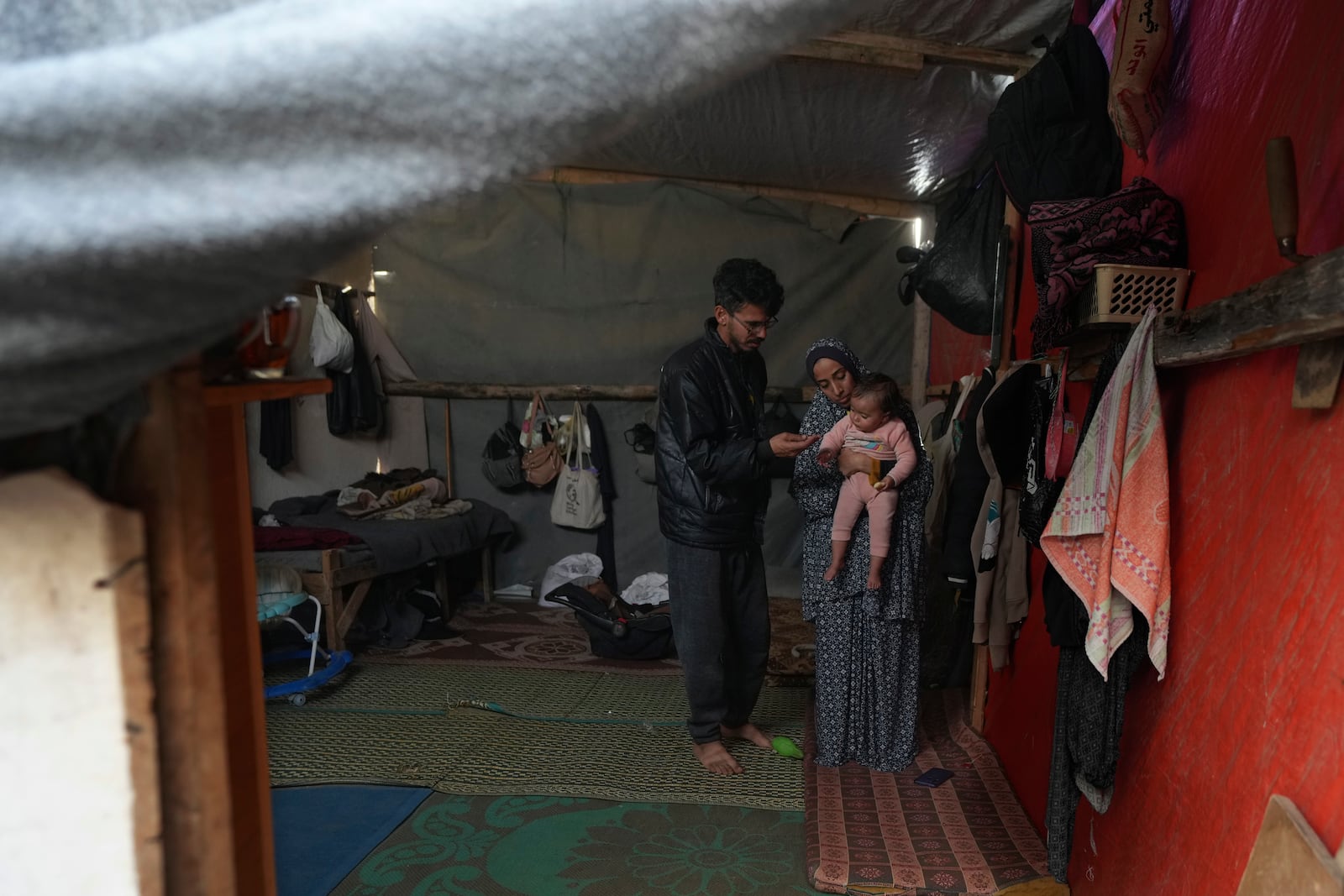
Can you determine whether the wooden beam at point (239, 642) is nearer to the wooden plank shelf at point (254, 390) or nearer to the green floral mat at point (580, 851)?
the wooden plank shelf at point (254, 390)

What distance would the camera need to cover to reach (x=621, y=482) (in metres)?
5.51

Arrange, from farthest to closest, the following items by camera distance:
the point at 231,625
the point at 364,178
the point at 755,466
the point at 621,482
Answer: the point at 621,482 < the point at 755,466 < the point at 231,625 < the point at 364,178

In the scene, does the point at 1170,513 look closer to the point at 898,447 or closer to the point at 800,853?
the point at 898,447

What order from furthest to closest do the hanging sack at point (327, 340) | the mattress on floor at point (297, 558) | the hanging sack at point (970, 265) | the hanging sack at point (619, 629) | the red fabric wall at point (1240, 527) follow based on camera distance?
the hanging sack at point (327, 340) < the hanging sack at point (619, 629) < the mattress on floor at point (297, 558) < the hanging sack at point (970, 265) < the red fabric wall at point (1240, 527)

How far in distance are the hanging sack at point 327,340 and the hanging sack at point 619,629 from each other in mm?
2026

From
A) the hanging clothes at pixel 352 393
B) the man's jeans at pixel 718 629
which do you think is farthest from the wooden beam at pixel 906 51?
the hanging clothes at pixel 352 393

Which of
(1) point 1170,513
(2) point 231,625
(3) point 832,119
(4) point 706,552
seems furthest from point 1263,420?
(3) point 832,119

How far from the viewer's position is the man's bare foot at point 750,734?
3.12 metres

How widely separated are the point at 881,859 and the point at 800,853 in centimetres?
24

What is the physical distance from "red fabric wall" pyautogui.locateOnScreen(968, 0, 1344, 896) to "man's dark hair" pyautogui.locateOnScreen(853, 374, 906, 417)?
1074mm

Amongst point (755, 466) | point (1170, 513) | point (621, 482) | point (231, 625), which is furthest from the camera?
point (621, 482)

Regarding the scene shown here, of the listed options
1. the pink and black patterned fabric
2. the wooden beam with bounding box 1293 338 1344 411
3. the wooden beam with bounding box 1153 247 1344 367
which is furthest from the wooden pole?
the wooden beam with bounding box 1293 338 1344 411

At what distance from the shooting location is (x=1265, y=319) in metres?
1.26

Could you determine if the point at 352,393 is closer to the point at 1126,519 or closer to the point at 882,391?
the point at 882,391
